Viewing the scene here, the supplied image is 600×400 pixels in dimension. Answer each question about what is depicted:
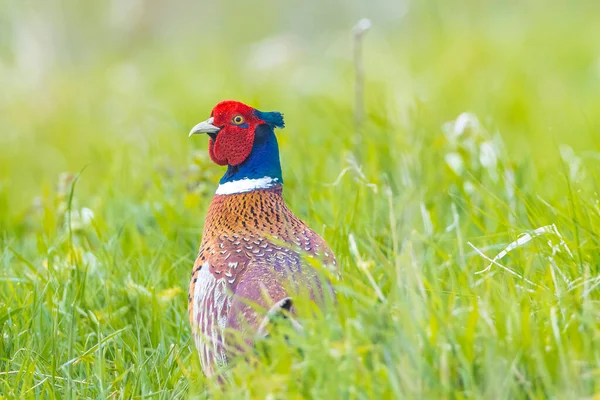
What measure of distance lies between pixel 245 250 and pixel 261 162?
406 millimetres

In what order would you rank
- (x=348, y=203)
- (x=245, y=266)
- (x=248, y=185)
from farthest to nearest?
(x=348, y=203)
(x=248, y=185)
(x=245, y=266)

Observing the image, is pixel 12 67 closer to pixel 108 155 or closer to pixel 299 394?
pixel 108 155

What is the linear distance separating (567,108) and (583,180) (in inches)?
96.1

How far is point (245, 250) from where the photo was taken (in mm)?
2979

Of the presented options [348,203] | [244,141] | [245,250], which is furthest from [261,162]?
[348,203]

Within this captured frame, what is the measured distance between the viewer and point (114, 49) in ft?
37.1

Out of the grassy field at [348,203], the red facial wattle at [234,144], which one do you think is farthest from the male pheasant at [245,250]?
the grassy field at [348,203]

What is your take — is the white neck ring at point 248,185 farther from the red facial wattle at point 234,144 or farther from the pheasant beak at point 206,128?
the pheasant beak at point 206,128

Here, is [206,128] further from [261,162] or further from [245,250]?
[245,250]

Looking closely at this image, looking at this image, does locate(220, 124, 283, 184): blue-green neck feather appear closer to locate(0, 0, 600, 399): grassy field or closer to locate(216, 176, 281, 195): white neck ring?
locate(216, 176, 281, 195): white neck ring

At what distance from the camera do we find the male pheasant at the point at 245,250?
9.06ft

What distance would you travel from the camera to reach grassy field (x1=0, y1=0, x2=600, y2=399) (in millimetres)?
2398

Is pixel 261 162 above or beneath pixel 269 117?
beneath

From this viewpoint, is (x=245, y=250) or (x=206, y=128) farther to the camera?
(x=206, y=128)
